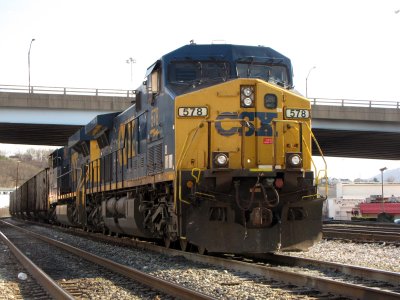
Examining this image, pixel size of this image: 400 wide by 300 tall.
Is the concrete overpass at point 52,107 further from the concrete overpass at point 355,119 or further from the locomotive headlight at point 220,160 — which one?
the locomotive headlight at point 220,160

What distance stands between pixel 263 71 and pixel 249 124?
148 centimetres

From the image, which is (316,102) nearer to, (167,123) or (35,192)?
(35,192)

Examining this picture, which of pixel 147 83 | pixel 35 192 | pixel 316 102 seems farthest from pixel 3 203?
pixel 147 83

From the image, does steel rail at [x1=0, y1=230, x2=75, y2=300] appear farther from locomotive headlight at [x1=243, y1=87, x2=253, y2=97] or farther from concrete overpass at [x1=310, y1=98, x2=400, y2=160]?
concrete overpass at [x1=310, y1=98, x2=400, y2=160]

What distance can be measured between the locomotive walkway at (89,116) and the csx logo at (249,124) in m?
23.7

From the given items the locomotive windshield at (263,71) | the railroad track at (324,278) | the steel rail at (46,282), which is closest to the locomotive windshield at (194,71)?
the locomotive windshield at (263,71)

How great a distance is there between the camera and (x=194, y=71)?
10891mm

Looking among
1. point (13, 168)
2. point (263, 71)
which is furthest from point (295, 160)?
point (13, 168)

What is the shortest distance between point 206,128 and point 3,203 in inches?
4399

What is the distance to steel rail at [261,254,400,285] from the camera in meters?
7.63

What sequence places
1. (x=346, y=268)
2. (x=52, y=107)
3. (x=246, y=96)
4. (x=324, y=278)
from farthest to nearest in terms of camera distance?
1. (x=52, y=107)
2. (x=246, y=96)
3. (x=346, y=268)
4. (x=324, y=278)

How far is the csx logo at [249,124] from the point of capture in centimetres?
991

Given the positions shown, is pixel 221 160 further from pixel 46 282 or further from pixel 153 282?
pixel 46 282

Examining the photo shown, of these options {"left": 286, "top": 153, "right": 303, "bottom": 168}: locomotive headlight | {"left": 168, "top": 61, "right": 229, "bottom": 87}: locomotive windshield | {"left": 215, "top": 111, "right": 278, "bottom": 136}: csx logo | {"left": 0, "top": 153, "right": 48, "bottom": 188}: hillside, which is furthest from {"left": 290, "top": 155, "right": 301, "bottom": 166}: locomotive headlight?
{"left": 0, "top": 153, "right": 48, "bottom": 188}: hillside
